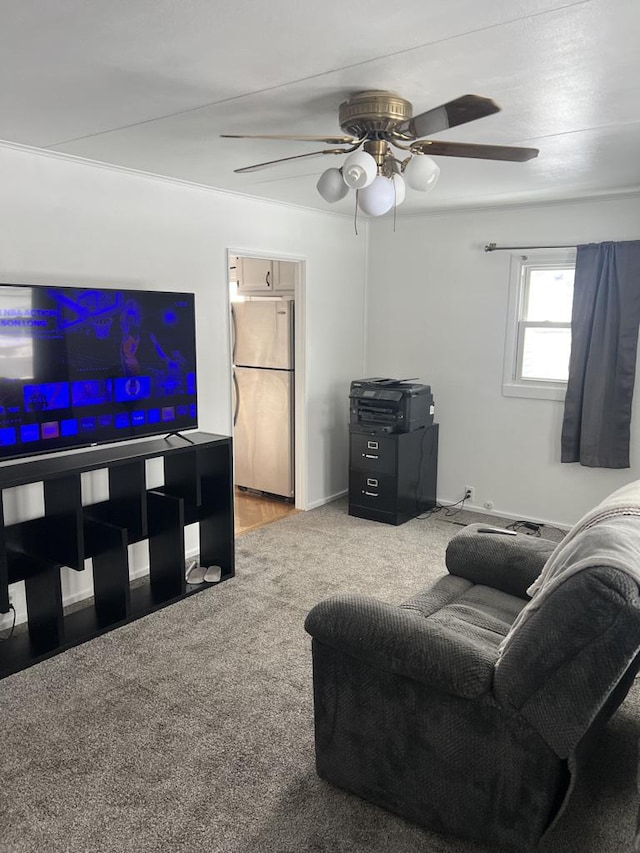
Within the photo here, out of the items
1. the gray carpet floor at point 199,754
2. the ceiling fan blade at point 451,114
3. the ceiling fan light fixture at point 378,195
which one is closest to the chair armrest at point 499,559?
the gray carpet floor at point 199,754

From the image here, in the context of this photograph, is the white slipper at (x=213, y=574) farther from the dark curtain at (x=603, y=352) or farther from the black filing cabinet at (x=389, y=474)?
the dark curtain at (x=603, y=352)

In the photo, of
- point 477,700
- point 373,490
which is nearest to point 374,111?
point 477,700

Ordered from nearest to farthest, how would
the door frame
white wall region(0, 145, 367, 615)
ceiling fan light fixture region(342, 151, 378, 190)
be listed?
ceiling fan light fixture region(342, 151, 378, 190) → white wall region(0, 145, 367, 615) → the door frame

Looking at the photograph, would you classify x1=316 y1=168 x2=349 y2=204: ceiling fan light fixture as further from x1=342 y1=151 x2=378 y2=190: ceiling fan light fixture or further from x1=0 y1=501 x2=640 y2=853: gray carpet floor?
x1=0 y1=501 x2=640 y2=853: gray carpet floor

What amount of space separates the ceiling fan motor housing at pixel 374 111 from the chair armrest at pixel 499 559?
1.71 meters

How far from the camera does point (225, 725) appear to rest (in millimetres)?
2465

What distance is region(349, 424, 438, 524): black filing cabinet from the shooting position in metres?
4.70

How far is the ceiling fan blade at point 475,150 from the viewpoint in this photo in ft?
7.12

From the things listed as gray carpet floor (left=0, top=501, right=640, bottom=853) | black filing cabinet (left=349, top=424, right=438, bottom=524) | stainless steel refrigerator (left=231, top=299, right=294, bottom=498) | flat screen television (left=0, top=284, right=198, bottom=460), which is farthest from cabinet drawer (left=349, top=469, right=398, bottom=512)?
flat screen television (left=0, top=284, right=198, bottom=460)

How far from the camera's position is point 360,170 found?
2160 mm

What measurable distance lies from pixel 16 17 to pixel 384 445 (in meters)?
3.50

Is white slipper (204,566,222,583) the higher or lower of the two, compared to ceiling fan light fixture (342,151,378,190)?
lower

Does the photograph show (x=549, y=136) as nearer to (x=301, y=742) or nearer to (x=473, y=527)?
(x=473, y=527)

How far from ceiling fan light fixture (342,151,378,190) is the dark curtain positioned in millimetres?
2677
